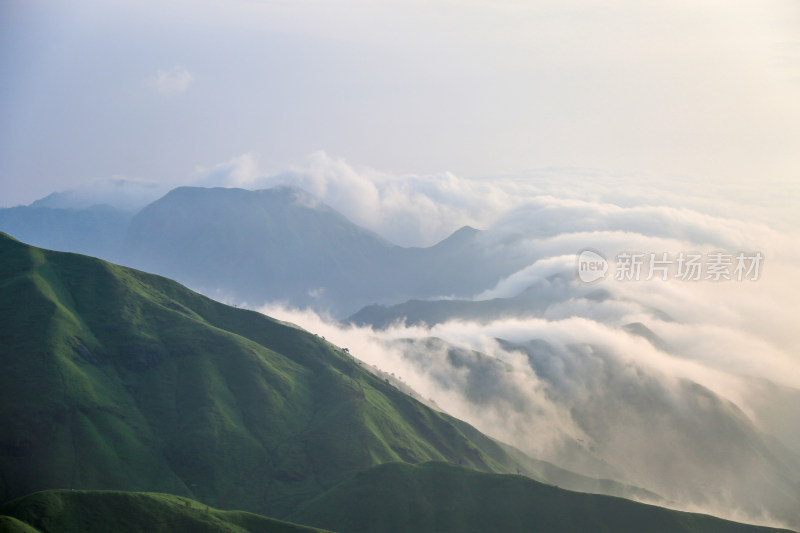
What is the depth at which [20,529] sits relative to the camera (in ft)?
618
